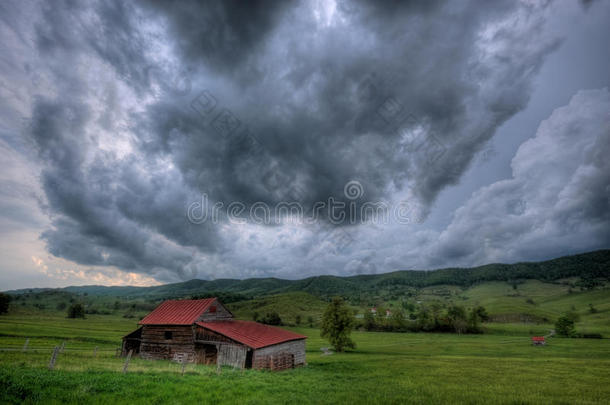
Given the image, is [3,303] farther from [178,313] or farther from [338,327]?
[338,327]

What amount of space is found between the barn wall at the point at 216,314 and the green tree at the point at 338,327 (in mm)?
24052

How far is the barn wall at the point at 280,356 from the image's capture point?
30.7 metres

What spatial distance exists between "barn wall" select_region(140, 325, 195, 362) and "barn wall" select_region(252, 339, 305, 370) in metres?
9.49

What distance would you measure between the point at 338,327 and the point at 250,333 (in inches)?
1139

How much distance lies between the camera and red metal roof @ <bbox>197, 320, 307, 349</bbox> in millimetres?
31125

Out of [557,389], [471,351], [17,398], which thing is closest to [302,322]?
[471,351]

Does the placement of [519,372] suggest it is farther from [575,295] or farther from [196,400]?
[575,295]

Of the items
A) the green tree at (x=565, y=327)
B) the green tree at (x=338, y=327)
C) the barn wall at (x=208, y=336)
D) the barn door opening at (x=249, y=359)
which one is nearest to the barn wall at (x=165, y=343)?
the barn wall at (x=208, y=336)

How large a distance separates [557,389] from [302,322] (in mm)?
116175

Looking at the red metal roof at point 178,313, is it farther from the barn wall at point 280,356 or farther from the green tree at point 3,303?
the green tree at point 3,303

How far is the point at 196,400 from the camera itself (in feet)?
45.6

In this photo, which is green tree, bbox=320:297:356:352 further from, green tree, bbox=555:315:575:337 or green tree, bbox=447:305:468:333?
green tree, bbox=555:315:575:337

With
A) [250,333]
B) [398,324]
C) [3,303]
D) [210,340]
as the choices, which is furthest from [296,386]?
[3,303]

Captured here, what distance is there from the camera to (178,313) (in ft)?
125
